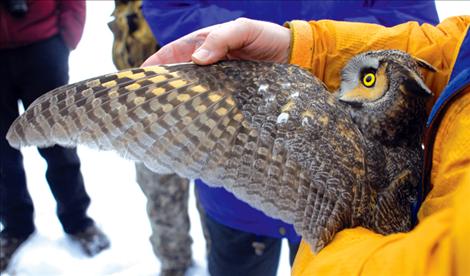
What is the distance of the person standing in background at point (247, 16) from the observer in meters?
1.65

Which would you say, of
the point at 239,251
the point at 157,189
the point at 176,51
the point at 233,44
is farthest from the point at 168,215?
the point at 233,44

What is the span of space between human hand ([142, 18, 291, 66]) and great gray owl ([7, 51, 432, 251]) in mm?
60

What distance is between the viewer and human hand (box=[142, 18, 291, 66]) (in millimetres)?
1142

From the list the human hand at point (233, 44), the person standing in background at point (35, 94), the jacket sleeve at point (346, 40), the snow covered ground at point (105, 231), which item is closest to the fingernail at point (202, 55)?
the human hand at point (233, 44)

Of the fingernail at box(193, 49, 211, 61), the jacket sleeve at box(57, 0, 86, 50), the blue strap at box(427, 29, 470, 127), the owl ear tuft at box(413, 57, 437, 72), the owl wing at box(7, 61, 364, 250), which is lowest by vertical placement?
the jacket sleeve at box(57, 0, 86, 50)

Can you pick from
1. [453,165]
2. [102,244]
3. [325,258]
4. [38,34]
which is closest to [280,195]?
[325,258]

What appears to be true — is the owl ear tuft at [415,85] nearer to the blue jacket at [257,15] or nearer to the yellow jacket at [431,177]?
the yellow jacket at [431,177]

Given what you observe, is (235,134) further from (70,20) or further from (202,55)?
(70,20)

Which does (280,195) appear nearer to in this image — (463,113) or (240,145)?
(240,145)

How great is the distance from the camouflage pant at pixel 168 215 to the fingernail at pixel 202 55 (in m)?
1.24

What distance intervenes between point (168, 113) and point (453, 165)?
613mm

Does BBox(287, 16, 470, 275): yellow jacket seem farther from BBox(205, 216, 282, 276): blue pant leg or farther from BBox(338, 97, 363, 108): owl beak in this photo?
BBox(205, 216, 282, 276): blue pant leg

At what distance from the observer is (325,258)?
0.80 meters

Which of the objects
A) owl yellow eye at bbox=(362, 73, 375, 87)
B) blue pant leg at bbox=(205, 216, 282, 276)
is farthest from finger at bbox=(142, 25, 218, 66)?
blue pant leg at bbox=(205, 216, 282, 276)
